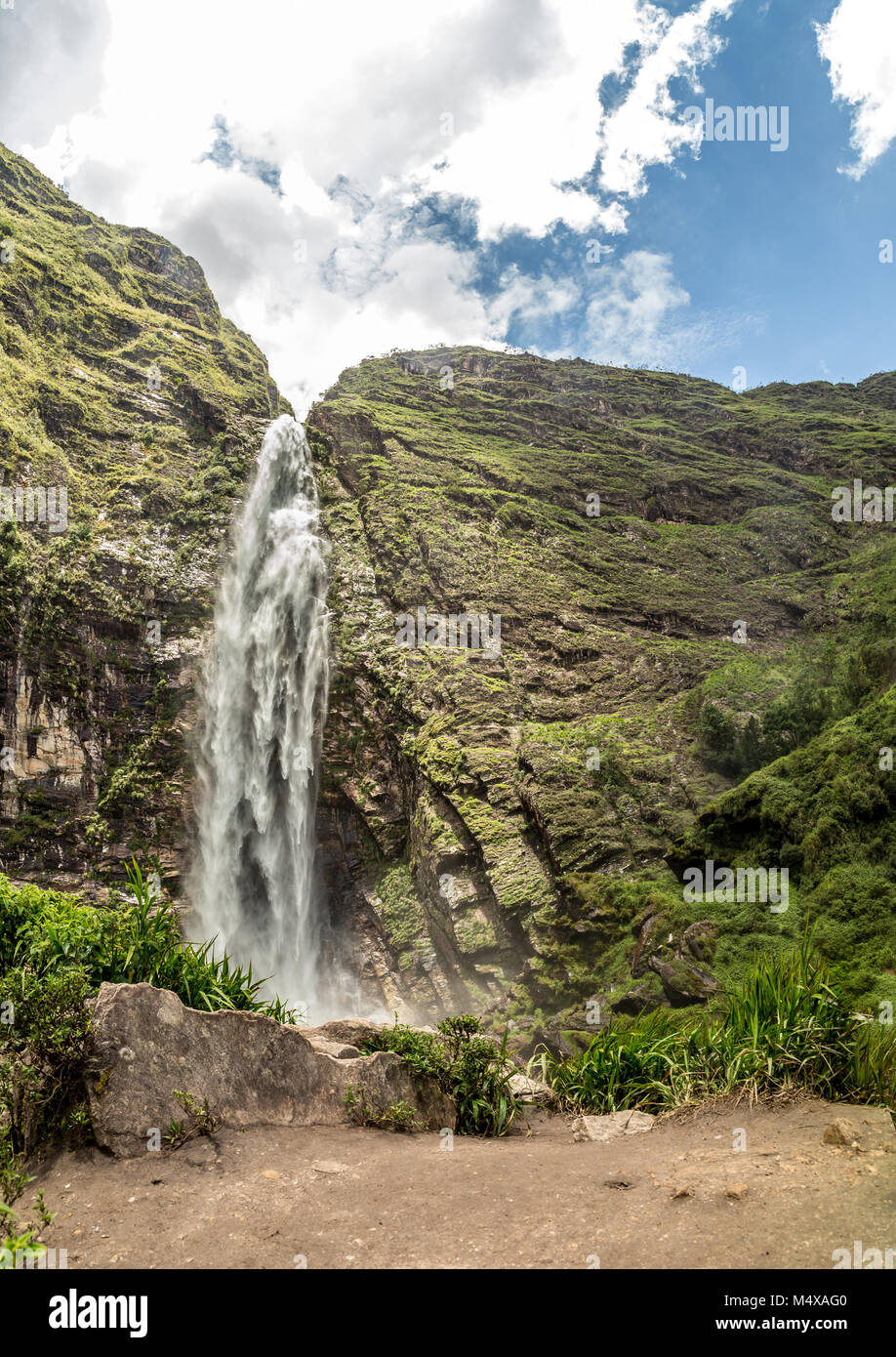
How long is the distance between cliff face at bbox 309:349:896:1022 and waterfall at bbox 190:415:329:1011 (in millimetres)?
1217

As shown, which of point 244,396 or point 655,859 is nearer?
point 655,859

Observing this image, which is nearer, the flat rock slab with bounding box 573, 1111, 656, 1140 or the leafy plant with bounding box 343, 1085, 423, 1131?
the leafy plant with bounding box 343, 1085, 423, 1131

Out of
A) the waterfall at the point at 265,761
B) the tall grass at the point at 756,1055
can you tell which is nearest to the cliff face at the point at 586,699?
the waterfall at the point at 265,761

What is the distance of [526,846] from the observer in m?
21.0

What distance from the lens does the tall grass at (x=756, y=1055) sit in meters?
6.39

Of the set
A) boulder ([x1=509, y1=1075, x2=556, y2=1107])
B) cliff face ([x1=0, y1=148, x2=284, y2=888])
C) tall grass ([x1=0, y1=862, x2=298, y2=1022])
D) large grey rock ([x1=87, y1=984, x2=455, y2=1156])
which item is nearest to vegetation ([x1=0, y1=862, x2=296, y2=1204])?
tall grass ([x1=0, y1=862, x2=298, y2=1022])

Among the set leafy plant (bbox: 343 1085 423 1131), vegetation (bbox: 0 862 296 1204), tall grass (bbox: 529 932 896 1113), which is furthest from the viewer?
leafy plant (bbox: 343 1085 423 1131)

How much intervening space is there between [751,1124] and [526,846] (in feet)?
48.8

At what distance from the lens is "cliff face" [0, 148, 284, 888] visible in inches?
1003

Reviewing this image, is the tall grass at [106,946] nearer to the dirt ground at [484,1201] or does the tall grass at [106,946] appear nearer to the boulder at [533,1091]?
the dirt ground at [484,1201]

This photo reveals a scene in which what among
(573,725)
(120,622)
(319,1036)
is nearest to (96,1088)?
(319,1036)

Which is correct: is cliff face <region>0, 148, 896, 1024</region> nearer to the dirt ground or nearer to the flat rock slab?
the flat rock slab

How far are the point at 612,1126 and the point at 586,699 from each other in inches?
792

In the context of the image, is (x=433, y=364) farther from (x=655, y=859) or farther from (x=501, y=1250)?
(x=501, y=1250)
